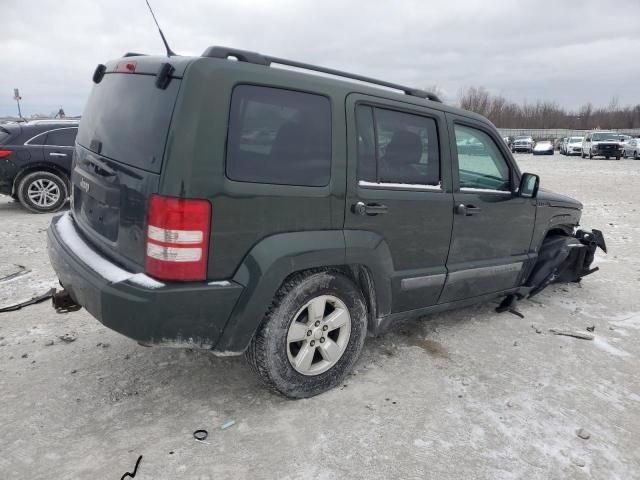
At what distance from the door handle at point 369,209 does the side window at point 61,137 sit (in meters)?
7.48

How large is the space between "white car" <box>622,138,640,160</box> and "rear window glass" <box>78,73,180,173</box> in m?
33.8

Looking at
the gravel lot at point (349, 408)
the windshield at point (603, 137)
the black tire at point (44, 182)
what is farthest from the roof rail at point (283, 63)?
the windshield at point (603, 137)

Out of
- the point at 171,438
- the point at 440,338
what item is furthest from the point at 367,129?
the point at 171,438

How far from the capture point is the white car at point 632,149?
98.7 feet

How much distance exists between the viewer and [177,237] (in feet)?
7.66

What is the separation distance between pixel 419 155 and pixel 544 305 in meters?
2.43

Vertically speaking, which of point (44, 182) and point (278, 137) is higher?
point (278, 137)

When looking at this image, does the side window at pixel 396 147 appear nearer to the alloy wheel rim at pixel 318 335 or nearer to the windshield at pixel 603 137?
the alloy wheel rim at pixel 318 335

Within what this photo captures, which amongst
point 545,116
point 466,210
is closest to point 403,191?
point 466,210

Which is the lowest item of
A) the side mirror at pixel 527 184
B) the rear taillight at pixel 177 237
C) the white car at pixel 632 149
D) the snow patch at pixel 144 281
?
the snow patch at pixel 144 281

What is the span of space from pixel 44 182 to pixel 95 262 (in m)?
7.05

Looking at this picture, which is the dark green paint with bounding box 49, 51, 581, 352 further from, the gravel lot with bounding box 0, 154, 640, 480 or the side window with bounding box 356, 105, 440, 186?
the gravel lot with bounding box 0, 154, 640, 480

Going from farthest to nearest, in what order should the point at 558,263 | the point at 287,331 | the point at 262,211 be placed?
1. the point at 558,263
2. the point at 287,331
3. the point at 262,211

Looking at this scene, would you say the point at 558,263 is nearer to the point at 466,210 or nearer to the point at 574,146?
the point at 466,210
